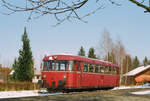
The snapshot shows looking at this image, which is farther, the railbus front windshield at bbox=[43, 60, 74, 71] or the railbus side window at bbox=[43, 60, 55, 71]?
the railbus side window at bbox=[43, 60, 55, 71]

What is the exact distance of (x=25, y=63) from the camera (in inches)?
1703

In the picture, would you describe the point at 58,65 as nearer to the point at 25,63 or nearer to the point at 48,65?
the point at 48,65

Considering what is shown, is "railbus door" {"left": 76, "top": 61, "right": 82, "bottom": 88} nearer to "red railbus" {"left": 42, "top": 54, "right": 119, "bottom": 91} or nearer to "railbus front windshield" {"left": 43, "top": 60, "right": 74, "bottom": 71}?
"red railbus" {"left": 42, "top": 54, "right": 119, "bottom": 91}

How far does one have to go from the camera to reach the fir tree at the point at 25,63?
42156 millimetres

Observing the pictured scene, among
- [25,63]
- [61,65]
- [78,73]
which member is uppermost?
[25,63]

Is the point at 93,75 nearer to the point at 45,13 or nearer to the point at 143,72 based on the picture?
the point at 45,13

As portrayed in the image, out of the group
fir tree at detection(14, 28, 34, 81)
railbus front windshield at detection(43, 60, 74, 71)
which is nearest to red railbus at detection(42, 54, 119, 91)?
railbus front windshield at detection(43, 60, 74, 71)

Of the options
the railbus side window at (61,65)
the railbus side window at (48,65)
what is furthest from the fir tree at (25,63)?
the railbus side window at (61,65)

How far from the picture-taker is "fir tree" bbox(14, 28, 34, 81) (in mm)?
42156

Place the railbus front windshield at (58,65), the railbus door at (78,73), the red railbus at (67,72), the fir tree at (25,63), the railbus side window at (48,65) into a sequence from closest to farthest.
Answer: the red railbus at (67,72) < the railbus front windshield at (58,65) < the railbus door at (78,73) < the railbus side window at (48,65) < the fir tree at (25,63)

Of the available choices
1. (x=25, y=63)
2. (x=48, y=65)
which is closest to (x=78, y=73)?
(x=48, y=65)

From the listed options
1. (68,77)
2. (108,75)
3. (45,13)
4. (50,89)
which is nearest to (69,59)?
(68,77)

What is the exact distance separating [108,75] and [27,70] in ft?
67.4

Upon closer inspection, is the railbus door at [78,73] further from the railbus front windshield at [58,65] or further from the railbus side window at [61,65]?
the railbus side window at [61,65]
